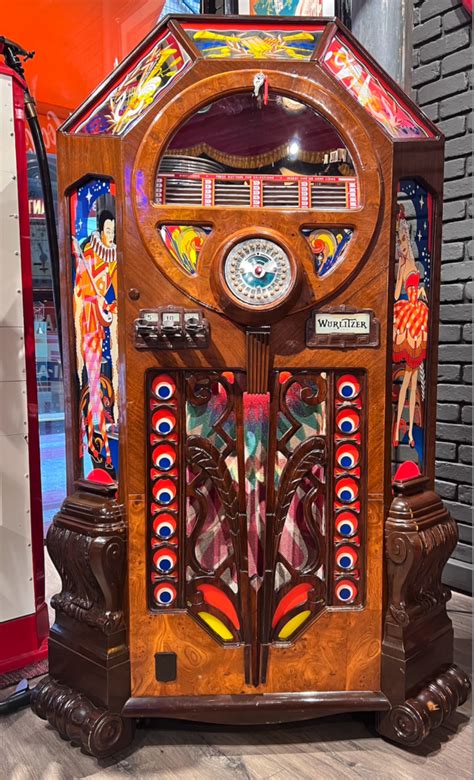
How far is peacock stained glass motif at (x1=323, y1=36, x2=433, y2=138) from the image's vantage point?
5.34 ft

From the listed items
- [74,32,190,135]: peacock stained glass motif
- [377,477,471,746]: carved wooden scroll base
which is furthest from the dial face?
[377,477,471,746]: carved wooden scroll base

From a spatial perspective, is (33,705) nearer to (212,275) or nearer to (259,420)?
(259,420)

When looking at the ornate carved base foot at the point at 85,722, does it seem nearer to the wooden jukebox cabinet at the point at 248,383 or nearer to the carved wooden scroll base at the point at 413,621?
the wooden jukebox cabinet at the point at 248,383

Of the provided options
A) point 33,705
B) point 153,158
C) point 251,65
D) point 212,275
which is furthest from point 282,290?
point 33,705

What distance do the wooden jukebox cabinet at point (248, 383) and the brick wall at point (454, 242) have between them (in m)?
0.98

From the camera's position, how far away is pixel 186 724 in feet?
5.94

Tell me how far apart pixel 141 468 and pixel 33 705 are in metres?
0.82

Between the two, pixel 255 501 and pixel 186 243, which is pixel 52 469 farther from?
pixel 186 243

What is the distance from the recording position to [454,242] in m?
2.68

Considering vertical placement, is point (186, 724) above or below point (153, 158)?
below

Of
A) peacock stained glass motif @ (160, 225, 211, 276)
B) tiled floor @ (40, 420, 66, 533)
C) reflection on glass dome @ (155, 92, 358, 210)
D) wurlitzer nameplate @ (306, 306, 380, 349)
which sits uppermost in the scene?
reflection on glass dome @ (155, 92, 358, 210)

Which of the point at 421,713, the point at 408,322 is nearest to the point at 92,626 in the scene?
the point at 421,713

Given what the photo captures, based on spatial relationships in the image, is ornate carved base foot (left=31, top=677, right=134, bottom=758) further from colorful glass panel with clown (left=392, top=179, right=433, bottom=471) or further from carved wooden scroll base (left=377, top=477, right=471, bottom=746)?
colorful glass panel with clown (left=392, top=179, right=433, bottom=471)

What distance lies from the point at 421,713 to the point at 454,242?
1.87 metres
